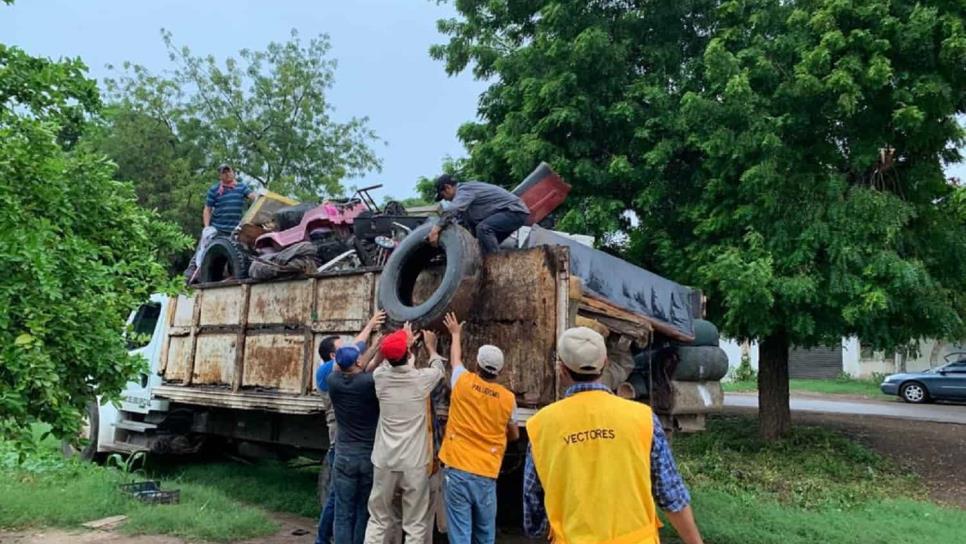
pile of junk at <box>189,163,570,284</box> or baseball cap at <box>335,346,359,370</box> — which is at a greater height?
pile of junk at <box>189,163,570,284</box>

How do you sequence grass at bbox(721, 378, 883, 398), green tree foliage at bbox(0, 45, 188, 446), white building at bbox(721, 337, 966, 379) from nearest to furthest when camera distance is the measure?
1. green tree foliage at bbox(0, 45, 188, 446)
2. grass at bbox(721, 378, 883, 398)
3. white building at bbox(721, 337, 966, 379)

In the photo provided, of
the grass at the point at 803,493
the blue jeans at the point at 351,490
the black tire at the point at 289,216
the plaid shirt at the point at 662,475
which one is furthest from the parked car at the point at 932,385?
the plaid shirt at the point at 662,475

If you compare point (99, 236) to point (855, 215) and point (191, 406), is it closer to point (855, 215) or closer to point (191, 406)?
point (191, 406)

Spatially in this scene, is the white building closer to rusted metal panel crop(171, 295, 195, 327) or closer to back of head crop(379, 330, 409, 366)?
rusted metal panel crop(171, 295, 195, 327)

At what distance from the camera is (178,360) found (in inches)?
284

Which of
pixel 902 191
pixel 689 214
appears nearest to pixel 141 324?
pixel 689 214

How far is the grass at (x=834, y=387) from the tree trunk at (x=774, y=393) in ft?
41.7

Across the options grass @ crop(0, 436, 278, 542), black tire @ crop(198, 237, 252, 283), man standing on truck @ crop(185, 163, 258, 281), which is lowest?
grass @ crop(0, 436, 278, 542)

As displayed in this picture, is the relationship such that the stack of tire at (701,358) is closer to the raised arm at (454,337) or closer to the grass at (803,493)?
the grass at (803,493)

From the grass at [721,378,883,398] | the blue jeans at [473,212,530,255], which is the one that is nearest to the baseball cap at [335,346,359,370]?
the blue jeans at [473,212,530,255]

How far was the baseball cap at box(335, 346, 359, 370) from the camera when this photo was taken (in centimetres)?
460

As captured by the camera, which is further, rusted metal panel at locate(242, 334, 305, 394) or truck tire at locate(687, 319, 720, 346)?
rusted metal panel at locate(242, 334, 305, 394)

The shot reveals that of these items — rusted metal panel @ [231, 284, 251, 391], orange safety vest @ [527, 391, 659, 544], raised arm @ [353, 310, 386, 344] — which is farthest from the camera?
rusted metal panel @ [231, 284, 251, 391]

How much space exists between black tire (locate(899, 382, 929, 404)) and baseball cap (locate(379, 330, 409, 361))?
18.0 m
